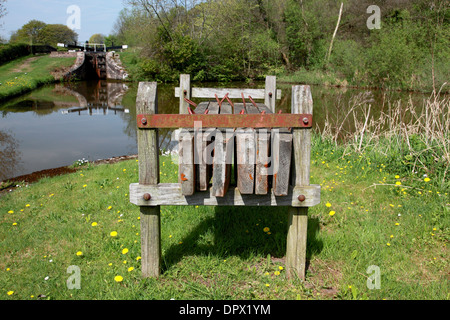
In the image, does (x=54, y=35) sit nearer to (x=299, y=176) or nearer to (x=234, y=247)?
(x=234, y=247)

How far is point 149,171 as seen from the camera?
2.57m

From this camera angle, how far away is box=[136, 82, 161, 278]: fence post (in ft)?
8.21

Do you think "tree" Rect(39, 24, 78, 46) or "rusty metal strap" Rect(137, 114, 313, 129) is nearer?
"rusty metal strap" Rect(137, 114, 313, 129)

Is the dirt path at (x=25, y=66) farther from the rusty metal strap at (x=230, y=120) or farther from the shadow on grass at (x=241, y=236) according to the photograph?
the rusty metal strap at (x=230, y=120)

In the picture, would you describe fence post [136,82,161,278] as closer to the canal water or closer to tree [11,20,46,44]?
the canal water

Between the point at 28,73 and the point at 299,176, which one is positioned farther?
the point at 28,73

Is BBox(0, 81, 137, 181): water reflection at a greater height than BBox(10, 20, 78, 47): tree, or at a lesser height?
lesser

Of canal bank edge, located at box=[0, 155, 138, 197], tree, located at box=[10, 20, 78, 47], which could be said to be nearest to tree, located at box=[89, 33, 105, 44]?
tree, located at box=[10, 20, 78, 47]

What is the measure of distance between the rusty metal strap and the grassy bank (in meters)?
20.3

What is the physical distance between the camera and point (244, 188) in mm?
2377

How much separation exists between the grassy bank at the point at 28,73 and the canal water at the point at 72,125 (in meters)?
0.72

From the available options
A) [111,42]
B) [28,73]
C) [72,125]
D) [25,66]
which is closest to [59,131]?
[72,125]

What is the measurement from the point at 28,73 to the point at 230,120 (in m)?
29.1

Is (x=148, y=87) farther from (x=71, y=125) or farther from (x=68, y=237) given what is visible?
(x=71, y=125)
